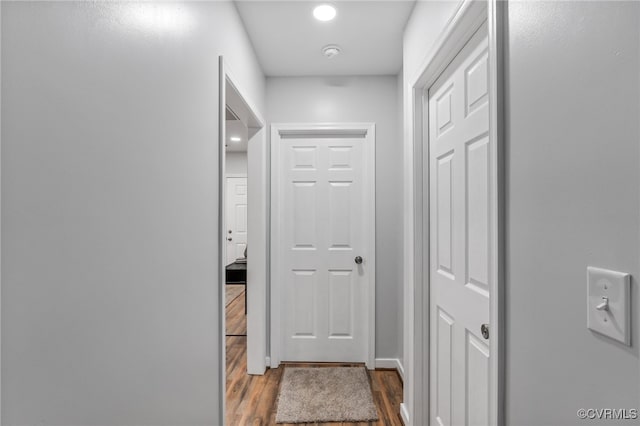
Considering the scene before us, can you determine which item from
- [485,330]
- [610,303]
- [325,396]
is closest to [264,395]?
[325,396]

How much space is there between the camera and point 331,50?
2.34m

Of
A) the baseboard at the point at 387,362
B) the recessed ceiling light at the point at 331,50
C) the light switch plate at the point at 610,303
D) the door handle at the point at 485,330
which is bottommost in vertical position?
the baseboard at the point at 387,362

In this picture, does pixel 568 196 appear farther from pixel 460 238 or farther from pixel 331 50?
pixel 331 50

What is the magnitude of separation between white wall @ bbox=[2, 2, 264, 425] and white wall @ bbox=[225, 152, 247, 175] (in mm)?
5270

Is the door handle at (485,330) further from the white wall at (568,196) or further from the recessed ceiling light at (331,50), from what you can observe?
the recessed ceiling light at (331,50)

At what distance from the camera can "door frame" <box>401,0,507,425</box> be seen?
943mm

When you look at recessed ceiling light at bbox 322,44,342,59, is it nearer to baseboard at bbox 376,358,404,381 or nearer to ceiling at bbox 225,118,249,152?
ceiling at bbox 225,118,249,152

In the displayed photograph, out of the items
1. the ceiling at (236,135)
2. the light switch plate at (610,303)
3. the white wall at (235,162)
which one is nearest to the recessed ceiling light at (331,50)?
the ceiling at (236,135)

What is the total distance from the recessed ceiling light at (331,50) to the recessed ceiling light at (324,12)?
13.3 inches

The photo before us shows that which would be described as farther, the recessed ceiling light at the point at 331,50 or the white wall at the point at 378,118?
the white wall at the point at 378,118

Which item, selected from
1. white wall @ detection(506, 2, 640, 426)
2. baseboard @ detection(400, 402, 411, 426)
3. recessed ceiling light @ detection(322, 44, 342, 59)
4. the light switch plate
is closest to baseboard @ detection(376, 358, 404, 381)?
baseboard @ detection(400, 402, 411, 426)

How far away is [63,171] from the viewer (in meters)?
0.64

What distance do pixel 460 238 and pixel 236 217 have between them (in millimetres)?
5683

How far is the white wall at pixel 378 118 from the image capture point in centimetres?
277
